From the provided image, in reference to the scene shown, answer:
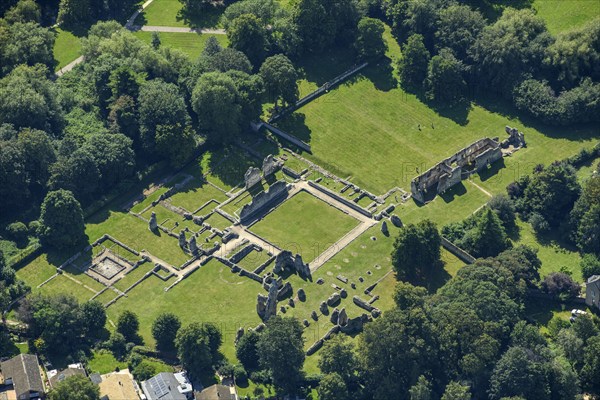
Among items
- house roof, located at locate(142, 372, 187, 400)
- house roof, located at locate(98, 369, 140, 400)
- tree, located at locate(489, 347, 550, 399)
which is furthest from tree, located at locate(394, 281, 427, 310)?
house roof, located at locate(98, 369, 140, 400)

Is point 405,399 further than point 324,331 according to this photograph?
No

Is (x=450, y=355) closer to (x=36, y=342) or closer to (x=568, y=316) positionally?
(x=568, y=316)

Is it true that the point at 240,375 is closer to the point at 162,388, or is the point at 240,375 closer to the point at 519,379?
the point at 162,388

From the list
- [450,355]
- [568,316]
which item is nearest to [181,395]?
[450,355]

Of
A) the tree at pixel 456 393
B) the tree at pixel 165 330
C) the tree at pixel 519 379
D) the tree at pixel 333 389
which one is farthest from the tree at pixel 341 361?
the tree at pixel 165 330

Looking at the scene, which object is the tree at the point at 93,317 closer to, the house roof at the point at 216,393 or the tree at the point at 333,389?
the house roof at the point at 216,393

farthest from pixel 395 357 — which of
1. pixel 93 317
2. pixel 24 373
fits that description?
pixel 24 373
